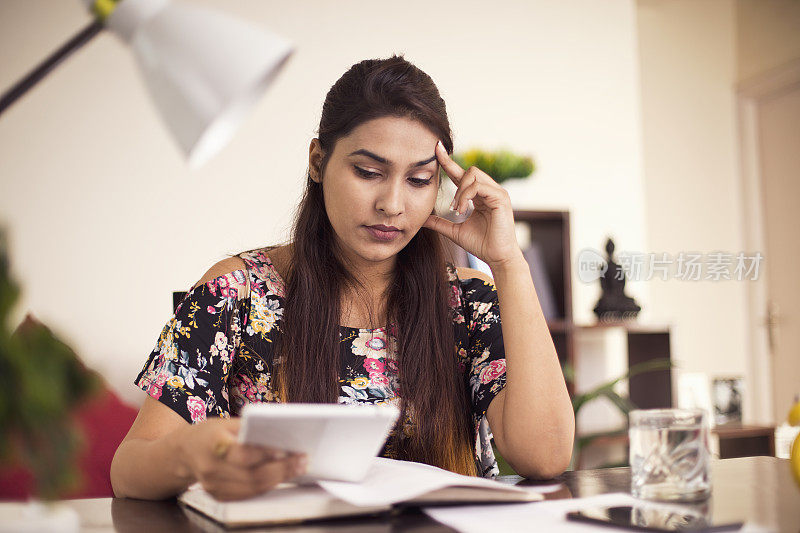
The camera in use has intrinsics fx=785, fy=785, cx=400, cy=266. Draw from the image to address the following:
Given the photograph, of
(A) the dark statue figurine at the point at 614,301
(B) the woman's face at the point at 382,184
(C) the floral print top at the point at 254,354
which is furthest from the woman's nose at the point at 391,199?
(A) the dark statue figurine at the point at 614,301

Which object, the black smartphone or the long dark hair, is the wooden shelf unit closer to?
the long dark hair

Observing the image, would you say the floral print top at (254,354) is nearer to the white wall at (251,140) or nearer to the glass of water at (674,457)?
the glass of water at (674,457)

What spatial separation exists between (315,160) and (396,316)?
0.32m

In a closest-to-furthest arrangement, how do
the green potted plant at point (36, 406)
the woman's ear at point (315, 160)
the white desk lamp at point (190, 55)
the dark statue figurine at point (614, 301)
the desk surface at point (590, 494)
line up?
the green potted plant at point (36, 406) → the white desk lamp at point (190, 55) → the desk surface at point (590, 494) → the woman's ear at point (315, 160) → the dark statue figurine at point (614, 301)

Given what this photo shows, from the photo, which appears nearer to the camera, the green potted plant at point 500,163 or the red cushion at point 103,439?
the red cushion at point 103,439

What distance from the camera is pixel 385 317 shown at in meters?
1.40

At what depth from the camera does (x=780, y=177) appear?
13.4 feet

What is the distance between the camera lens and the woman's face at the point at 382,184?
1253 millimetres

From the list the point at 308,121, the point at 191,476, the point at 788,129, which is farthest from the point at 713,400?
the point at 191,476

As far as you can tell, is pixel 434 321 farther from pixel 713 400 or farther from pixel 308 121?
pixel 713 400

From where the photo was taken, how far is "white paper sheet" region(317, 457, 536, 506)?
702 millimetres

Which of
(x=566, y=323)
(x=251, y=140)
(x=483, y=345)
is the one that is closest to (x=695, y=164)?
(x=566, y=323)

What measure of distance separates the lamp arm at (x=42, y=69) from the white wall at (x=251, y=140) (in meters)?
1.62

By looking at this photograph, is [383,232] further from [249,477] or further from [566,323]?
[566,323]
